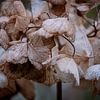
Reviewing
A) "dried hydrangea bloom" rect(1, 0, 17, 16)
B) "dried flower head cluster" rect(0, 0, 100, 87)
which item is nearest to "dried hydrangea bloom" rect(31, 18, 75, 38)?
"dried flower head cluster" rect(0, 0, 100, 87)

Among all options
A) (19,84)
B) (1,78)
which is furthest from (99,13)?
(19,84)

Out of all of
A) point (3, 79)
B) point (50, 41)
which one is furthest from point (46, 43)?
point (3, 79)

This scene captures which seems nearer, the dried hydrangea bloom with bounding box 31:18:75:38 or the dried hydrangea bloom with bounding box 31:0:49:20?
the dried hydrangea bloom with bounding box 31:18:75:38

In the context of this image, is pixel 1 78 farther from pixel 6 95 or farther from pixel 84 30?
pixel 6 95

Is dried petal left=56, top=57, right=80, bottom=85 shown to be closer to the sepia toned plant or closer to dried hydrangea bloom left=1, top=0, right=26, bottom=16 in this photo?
the sepia toned plant

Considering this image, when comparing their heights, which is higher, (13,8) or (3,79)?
(13,8)

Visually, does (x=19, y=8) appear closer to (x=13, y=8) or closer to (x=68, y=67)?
(x=13, y=8)

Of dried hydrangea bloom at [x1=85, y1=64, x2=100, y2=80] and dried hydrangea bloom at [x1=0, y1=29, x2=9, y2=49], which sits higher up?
dried hydrangea bloom at [x1=0, y1=29, x2=9, y2=49]
